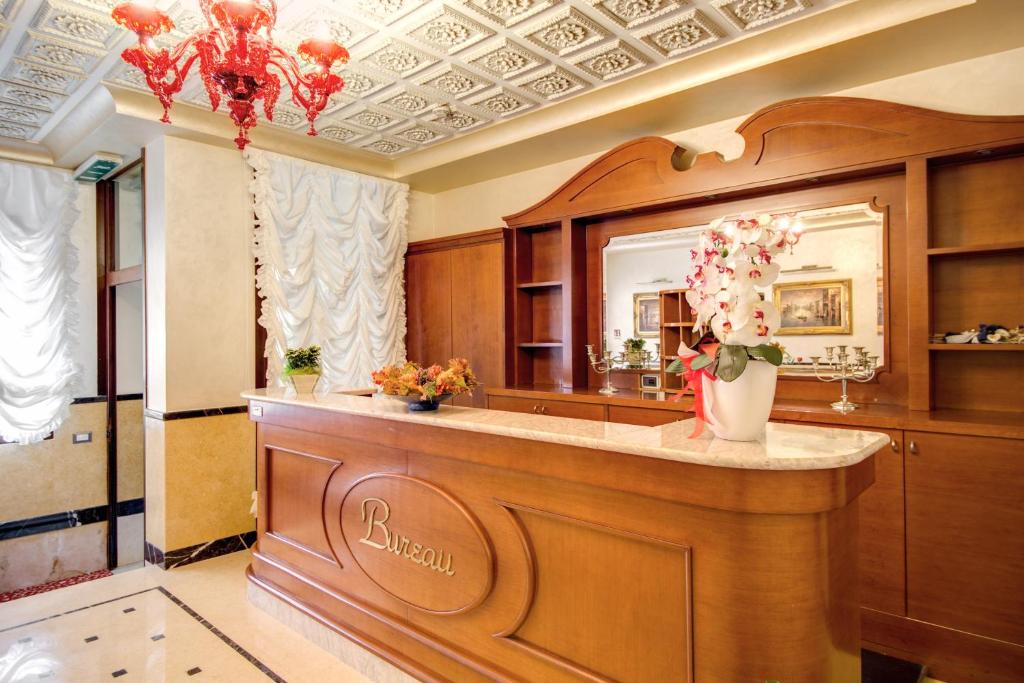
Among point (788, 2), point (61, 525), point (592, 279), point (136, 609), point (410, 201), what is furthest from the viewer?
point (410, 201)

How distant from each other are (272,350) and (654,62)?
10.5 feet

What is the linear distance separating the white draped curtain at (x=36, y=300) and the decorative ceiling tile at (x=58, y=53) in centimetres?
164

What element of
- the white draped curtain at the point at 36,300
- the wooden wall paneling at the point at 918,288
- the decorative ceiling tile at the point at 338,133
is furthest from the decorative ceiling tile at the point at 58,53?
the wooden wall paneling at the point at 918,288

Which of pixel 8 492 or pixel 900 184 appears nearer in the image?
pixel 900 184

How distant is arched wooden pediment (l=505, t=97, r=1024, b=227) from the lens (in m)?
2.59

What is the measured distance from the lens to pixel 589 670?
68.3 inches

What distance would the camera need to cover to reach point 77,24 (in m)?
2.78

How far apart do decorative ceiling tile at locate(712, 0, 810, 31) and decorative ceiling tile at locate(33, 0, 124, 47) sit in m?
2.86

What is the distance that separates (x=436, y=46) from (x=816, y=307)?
248 centimetres

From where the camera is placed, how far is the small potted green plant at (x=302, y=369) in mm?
3270

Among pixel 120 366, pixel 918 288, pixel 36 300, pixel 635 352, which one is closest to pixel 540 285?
pixel 635 352

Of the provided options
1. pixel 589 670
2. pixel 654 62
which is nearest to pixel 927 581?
pixel 589 670

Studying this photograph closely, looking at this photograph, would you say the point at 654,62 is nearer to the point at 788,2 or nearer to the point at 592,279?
the point at 788,2

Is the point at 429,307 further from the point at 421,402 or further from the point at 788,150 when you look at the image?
the point at 788,150
